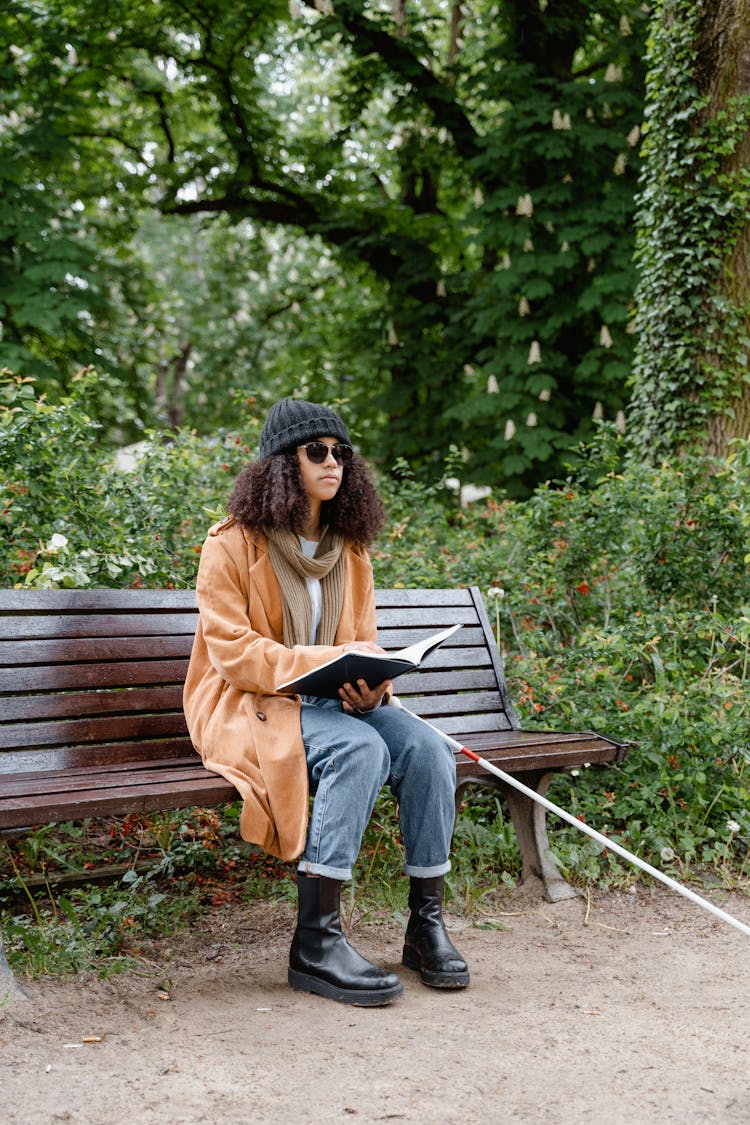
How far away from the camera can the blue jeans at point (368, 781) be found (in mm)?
2947

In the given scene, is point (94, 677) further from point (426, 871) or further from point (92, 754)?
point (426, 871)

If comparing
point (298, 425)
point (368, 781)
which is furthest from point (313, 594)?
point (368, 781)

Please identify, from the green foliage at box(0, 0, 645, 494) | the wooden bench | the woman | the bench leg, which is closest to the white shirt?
the woman

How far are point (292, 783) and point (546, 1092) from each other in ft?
3.31

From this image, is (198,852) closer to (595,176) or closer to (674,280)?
(674,280)

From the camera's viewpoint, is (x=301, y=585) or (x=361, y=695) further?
(x=301, y=585)

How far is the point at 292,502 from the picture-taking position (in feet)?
10.9

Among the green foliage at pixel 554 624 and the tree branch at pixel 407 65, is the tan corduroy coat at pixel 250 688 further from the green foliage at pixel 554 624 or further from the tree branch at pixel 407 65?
the tree branch at pixel 407 65

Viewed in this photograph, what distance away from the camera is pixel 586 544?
17.8 feet

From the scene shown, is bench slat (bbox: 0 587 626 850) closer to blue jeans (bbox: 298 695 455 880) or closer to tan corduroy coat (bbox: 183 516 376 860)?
tan corduroy coat (bbox: 183 516 376 860)

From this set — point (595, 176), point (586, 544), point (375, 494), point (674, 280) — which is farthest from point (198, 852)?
point (595, 176)

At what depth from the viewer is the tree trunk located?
6850 mm

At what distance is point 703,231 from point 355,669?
507 centimetres

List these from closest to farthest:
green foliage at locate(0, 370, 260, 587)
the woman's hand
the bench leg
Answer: the woman's hand → the bench leg → green foliage at locate(0, 370, 260, 587)
